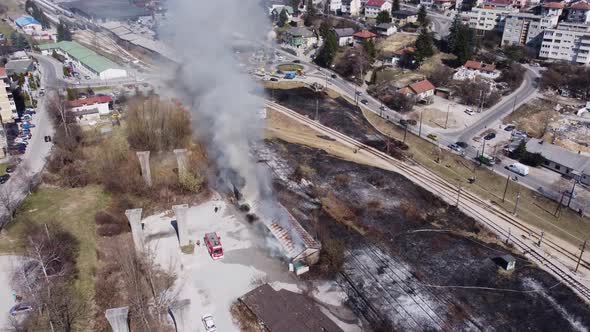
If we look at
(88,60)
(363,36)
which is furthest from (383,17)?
(88,60)

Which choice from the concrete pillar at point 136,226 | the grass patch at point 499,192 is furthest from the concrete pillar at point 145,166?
the grass patch at point 499,192

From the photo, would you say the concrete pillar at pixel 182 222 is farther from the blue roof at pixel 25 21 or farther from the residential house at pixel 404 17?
the blue roof at pixel 25 21

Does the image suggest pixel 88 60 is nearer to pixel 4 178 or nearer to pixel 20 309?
pixel 4 178

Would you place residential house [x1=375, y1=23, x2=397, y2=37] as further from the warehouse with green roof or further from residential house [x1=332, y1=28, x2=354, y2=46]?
the warehouse with green roof

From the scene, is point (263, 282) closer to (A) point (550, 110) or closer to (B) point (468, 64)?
(A) point (550, 110)

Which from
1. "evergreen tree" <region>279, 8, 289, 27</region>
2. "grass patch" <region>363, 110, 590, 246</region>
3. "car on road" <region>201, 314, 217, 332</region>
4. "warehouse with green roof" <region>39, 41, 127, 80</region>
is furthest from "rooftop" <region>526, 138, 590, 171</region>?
"evergreen tree" <region>279, 8, 289, 27</region>

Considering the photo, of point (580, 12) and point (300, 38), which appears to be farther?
point (300, 38)

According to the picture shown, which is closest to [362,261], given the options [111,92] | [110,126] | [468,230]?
[468,230]
